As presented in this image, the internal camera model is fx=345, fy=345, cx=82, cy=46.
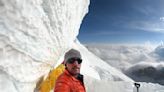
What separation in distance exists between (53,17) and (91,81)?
8.59 ft

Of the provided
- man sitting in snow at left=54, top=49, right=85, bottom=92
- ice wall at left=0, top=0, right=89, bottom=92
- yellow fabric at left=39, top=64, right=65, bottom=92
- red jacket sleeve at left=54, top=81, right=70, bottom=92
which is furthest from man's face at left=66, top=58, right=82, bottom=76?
yellow fabric at left=39, top=64, right=65, bottom=92

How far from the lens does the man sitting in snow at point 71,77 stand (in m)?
2.86

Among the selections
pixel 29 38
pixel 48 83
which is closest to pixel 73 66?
pixel 29 38

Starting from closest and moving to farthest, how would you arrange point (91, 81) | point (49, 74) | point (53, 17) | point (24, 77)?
1. point (24, 77)
2. point (53, 17)
3. point (49, 74)
4. point (91, 81)

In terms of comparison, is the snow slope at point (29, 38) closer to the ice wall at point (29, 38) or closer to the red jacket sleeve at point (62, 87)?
the ice wall at point (29, 38)

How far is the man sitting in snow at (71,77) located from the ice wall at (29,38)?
3.78 ft

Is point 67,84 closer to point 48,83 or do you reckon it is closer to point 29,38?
point 29,38

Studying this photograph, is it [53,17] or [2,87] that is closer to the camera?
[2,87]

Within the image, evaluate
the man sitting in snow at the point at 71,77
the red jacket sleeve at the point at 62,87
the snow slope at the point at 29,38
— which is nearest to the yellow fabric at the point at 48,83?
the snow slope at the point at 29,38

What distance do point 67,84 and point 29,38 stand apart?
58.3 inches

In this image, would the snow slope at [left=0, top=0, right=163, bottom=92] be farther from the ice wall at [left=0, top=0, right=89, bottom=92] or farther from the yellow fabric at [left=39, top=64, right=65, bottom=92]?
the yellow fabric at [left=39, top=64, right=65, bottom=92]

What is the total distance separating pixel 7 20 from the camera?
395 centimetres

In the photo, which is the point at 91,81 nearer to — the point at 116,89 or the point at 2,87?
the point at 116,89

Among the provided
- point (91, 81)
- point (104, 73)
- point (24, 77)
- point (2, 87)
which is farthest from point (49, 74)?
point (104, 73)
